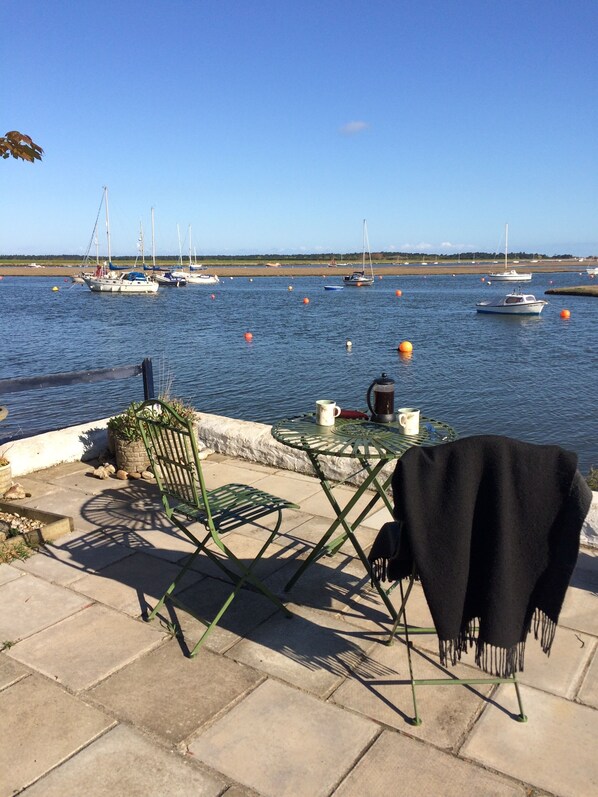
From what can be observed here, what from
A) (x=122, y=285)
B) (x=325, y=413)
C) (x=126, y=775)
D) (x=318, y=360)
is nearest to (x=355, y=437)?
(x=325, y=413)

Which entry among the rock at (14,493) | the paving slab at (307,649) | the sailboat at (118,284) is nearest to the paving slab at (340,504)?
the paving slab at (307,649)

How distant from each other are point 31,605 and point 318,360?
20.2 meters

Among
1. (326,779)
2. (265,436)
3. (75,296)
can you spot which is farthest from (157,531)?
(75,296)

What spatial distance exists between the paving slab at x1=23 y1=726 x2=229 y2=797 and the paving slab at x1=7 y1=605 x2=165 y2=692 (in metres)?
0.45

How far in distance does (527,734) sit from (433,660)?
0.57 metres

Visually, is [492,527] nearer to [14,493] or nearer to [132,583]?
[132,583]

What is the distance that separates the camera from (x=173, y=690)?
271 cm

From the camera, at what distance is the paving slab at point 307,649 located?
2820 millimetres

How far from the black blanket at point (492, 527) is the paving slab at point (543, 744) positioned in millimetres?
389

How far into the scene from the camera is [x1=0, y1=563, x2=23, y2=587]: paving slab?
370cm

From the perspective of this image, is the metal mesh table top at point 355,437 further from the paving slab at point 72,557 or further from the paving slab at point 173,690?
the paving slab at point 72,557

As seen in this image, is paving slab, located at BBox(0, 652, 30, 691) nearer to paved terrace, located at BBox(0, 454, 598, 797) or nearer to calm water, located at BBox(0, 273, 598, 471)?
paved terrace, located at BBox(0, 454, 598, 797)

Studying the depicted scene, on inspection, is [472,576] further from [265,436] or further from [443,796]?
[265,436]

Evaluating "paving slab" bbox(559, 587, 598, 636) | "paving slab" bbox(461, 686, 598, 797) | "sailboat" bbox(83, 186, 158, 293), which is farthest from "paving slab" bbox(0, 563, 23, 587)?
"sailboat" bbox(83, 186, 158, 293)
